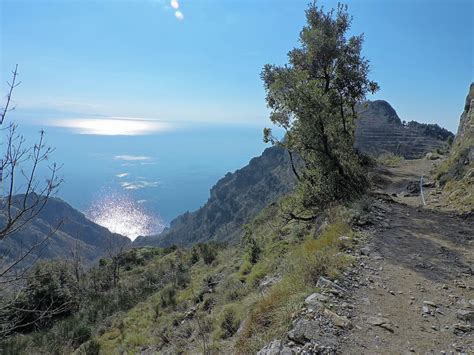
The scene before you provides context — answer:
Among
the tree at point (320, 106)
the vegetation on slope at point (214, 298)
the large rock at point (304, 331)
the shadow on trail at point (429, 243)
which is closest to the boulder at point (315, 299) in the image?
the vegetation on slope at point (214, 298)

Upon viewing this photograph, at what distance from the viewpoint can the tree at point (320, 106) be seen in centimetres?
1250

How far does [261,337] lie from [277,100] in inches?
420

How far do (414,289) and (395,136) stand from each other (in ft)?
297

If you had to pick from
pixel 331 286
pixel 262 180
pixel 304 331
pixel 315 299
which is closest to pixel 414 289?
pixel 331 286

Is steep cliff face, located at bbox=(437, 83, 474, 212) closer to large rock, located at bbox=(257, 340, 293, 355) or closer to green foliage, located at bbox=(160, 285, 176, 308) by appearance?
large rock, located at bbox=(257, 340, 293, 355)

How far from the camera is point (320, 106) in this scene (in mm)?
12219

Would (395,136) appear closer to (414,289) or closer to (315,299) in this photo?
(414,289)

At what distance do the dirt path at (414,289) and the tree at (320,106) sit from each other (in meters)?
2.90

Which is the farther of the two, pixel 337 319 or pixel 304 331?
pixel 337 319

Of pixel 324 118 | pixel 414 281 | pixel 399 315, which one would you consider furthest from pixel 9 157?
pixel 324 118

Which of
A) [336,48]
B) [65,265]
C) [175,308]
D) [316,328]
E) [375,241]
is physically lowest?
[65,265]

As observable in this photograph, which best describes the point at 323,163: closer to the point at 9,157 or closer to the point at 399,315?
the point at 399,315

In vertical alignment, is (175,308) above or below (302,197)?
below

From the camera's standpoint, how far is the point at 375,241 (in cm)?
853
